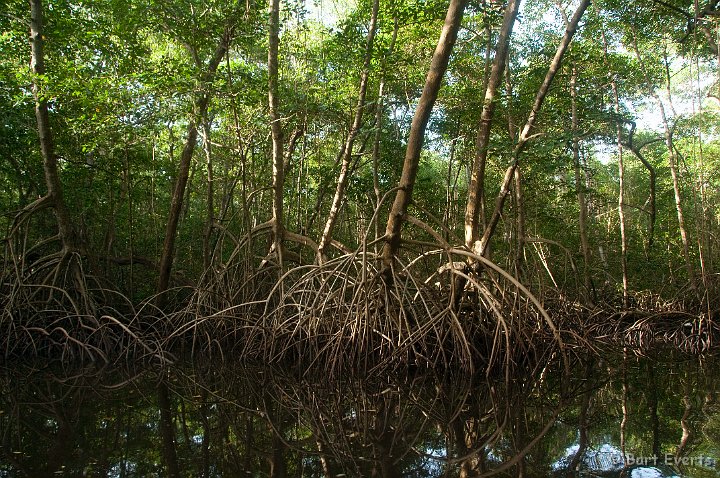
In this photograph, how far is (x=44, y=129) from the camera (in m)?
6.75

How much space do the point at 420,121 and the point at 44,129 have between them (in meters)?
4.84

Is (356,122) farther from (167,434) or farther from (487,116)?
(167,434)

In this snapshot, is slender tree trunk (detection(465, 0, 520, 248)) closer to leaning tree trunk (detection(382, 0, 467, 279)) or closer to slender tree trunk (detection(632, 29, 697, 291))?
leaning tree trunk (detection(382, 0, 467, 279))

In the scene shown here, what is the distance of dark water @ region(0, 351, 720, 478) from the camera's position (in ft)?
8.74

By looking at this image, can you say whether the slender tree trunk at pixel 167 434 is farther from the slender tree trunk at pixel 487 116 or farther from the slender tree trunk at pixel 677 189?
the slender tree trunk at pixel 677 189

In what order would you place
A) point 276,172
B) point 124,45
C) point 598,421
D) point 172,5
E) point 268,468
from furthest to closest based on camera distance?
1. point 124,45
2. point 276,172
3. point 172,5
4. point 598,421
5. point 268,468

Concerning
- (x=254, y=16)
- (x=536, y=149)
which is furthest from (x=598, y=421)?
(x=254, y=16)

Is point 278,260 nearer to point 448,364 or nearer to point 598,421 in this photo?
point 448,364

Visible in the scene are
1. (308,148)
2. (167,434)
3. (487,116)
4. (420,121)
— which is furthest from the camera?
(308,148)

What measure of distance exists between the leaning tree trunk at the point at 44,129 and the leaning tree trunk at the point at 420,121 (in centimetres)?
422

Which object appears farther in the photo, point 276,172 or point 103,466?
point 276,172

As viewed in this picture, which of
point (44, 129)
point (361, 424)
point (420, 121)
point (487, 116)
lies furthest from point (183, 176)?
point (361, 424)

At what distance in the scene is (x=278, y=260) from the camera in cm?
718

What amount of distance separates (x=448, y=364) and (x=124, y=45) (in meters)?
5.95
